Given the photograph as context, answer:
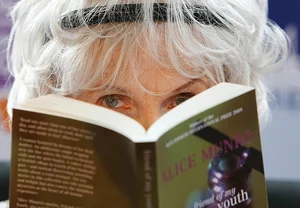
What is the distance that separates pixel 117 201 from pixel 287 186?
88 centimetres

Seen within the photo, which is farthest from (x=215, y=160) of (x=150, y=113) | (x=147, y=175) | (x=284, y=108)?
(x=284, y=108)

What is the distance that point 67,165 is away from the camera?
926mm

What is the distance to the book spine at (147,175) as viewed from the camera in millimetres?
862

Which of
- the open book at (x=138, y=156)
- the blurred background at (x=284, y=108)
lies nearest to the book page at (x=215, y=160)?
the open book at (x=138, y=156)

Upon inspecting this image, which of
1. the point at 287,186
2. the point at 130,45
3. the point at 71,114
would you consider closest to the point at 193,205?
the point at 71,114

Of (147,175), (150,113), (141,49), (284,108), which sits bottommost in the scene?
(147,175)

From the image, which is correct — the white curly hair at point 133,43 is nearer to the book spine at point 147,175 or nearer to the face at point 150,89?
the face at point 150,89

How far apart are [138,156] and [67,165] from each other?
4.8 inches

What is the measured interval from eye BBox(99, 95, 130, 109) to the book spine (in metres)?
0.31

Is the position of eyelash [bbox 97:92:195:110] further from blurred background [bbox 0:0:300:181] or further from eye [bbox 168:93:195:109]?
blurred background [bbox 0:0:300:181]

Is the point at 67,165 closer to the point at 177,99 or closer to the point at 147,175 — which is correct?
the point at 147,175

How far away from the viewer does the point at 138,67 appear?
1.13 meters

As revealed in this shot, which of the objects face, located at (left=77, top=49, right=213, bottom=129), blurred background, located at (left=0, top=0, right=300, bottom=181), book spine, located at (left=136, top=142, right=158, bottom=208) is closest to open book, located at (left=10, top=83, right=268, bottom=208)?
book spine, located at (left=136, top=142, right=158, bottom=208)

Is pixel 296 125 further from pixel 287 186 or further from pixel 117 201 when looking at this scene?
pixel 117 201
